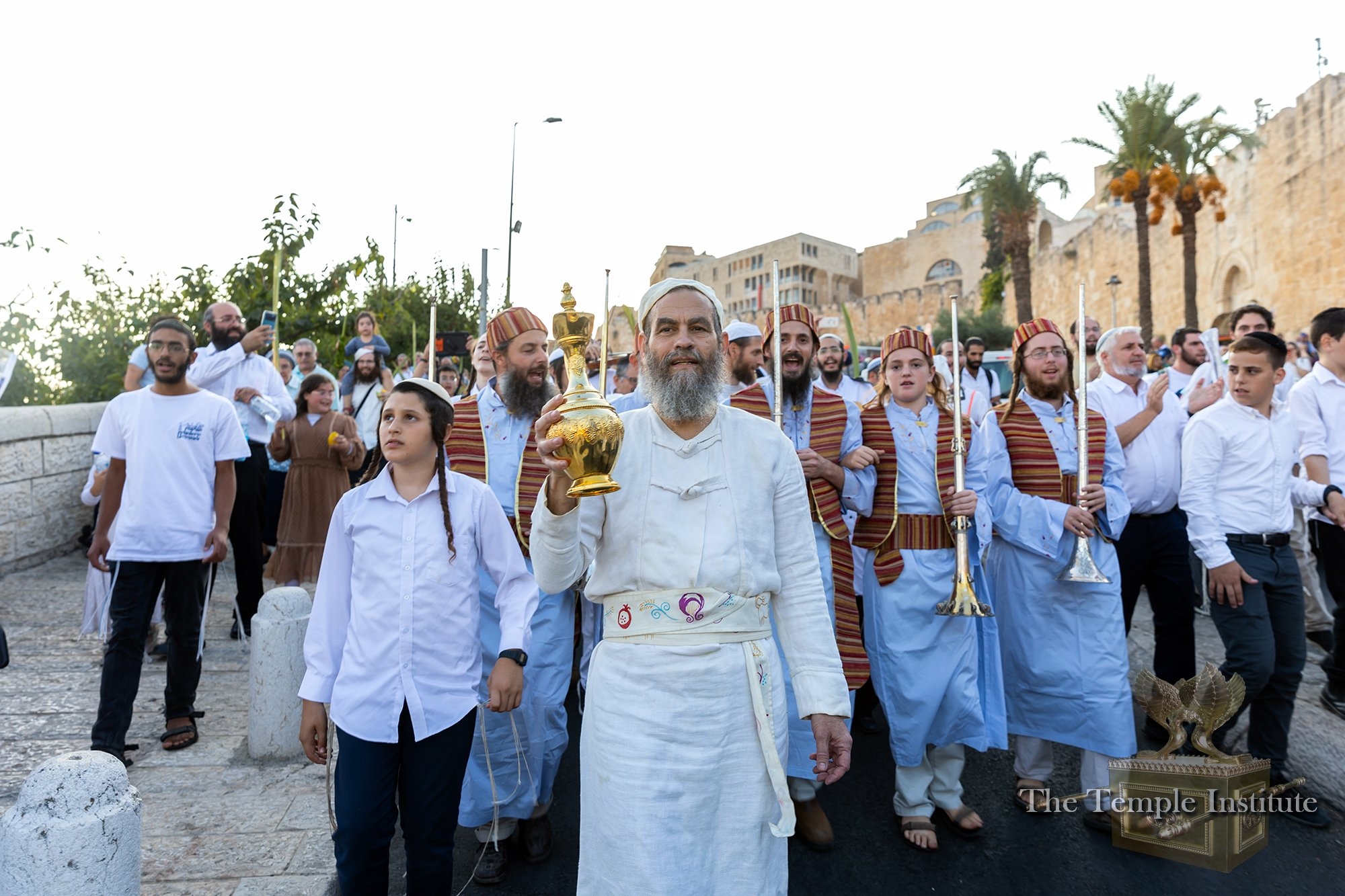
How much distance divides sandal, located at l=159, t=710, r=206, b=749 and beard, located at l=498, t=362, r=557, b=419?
2.39m

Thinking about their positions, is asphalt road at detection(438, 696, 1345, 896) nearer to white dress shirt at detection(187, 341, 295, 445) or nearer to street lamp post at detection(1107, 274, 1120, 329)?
white dress shirt at detection(187, 341, 295, 445)

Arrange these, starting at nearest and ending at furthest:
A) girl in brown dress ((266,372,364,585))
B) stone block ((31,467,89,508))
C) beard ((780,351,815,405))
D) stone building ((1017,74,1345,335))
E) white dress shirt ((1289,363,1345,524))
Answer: beard ((780,351,815,405)), white dress shirt ((1289,363,1345,524)), girl in brown dress ((266,372,364,585)), stone block ((31,467,89,508)), stone building ((1017,74,1345,335))

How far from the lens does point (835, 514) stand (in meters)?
4.29

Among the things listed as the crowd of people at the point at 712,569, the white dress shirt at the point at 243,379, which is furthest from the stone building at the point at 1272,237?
the white dress shirt at the point at 243,379

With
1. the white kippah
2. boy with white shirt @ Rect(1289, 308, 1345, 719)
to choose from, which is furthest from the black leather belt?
the white kippah

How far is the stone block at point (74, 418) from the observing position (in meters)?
8.84

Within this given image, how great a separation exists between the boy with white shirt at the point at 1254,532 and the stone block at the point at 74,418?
358 inches

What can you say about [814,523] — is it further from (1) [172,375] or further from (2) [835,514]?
(1) [172,375]

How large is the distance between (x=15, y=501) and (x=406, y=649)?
7.56 meters

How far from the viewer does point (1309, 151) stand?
22000 millimetres

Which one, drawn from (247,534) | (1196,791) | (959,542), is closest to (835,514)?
(959,542)

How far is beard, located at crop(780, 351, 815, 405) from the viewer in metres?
4.59

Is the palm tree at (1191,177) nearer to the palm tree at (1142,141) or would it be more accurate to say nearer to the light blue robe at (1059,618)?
the palm tree at (1142,141)

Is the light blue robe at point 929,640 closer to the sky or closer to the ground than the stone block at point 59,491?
closer to the ground
